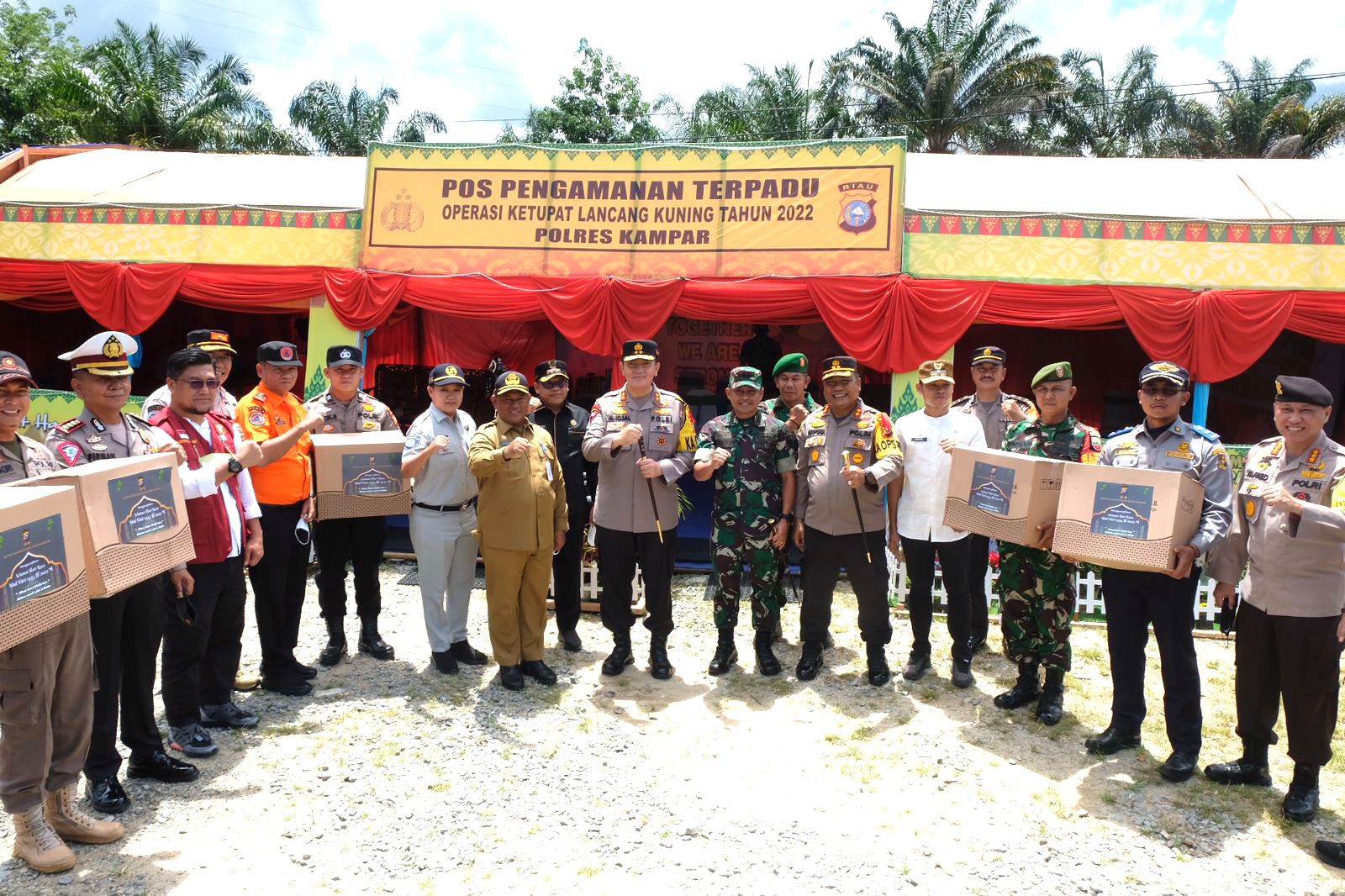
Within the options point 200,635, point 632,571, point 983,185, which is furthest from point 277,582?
point 983,185

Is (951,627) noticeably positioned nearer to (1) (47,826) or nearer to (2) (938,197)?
(1) (47,826)

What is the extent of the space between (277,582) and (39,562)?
175 centimetres

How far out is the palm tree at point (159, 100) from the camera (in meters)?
21.0

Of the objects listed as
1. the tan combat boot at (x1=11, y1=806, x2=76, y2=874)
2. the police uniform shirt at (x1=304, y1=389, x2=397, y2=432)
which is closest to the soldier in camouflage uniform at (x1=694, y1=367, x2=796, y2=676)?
the police uniform shirt at (x1=304, y1=389, x2=397, y2=432)

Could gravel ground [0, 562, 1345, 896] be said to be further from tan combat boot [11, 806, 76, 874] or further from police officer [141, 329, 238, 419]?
police officer [141, 329, 238, 419]

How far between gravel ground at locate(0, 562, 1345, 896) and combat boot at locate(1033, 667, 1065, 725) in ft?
0.23

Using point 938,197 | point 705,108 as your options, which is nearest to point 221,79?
point 705,108

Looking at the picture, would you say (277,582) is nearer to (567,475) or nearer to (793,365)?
(567,475)

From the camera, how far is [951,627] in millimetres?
4504

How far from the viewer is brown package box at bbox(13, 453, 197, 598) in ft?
8.92

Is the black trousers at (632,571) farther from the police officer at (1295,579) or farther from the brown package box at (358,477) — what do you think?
the police officer at (1295,579)

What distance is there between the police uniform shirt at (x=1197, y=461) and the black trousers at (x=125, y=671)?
399cm

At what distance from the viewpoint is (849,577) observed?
14.5ft

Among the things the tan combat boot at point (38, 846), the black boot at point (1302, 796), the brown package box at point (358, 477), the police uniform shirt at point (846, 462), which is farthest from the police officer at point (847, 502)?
the tan combat boot at point (38, 846)
